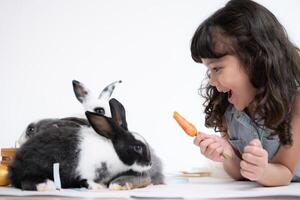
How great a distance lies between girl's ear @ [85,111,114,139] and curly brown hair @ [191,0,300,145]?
0.21 meters

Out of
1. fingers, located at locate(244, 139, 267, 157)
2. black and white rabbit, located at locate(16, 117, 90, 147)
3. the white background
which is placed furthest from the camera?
the white background

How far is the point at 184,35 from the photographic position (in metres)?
1.26

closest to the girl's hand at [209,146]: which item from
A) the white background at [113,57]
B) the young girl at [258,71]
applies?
the young girl at [258,71]

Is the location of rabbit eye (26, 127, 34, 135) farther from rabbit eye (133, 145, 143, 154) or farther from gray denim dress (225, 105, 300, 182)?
gray denim dress (225, 105, 300, 182)

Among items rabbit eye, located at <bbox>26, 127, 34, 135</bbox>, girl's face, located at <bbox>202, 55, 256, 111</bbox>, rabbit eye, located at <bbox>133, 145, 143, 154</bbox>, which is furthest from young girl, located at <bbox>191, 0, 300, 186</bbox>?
rabbit eye, located at <bbox>26, 127, 34, 135</bbox>

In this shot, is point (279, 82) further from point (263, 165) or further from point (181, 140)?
point (181, 140)

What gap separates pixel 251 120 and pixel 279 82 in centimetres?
11

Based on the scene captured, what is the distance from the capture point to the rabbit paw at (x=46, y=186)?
2.38ft

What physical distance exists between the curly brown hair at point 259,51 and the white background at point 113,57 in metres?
0.43

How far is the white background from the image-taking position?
1227 millimetres

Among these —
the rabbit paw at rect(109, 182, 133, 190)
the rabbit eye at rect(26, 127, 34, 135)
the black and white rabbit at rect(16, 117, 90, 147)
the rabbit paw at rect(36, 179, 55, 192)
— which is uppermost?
the black and white rabbit at rect(16, 117, 90, 147)

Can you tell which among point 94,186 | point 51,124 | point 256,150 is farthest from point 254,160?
point 51,124

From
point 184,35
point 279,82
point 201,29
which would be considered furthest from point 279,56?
point 184,35

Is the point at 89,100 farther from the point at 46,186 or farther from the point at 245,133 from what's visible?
the point at 245,133
